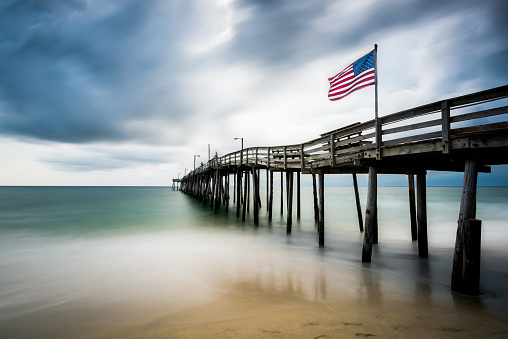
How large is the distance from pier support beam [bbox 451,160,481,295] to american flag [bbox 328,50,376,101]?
4322 millimetres

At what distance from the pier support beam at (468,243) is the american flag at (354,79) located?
4.32 meters

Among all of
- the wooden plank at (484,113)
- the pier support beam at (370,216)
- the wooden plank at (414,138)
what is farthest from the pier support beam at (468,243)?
the pier support beam at (370,216)

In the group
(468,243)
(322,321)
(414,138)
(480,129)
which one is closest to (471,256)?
(468,243)

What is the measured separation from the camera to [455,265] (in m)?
5.64

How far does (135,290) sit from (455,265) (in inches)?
284

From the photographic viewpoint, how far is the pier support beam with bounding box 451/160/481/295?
5164 mm

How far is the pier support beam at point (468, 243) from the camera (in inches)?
203

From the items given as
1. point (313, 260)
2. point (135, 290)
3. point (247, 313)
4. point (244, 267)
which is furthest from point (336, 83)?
point (135, 290)

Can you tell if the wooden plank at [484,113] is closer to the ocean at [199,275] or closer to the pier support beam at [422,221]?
the ocean at [199,275]

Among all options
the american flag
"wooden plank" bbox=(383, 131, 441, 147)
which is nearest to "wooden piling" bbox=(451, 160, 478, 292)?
"wooden plank" bbox=(383, 131, 441, 147)

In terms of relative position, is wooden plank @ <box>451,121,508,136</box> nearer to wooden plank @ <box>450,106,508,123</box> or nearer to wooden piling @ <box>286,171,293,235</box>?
wooden plank @ <box>450,106,508,123</box>

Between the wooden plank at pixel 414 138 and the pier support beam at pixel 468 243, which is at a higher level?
the wooden plank at pixel 414 138

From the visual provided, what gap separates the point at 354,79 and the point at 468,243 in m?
6.11

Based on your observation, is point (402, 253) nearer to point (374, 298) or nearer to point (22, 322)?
point (374, 298)
